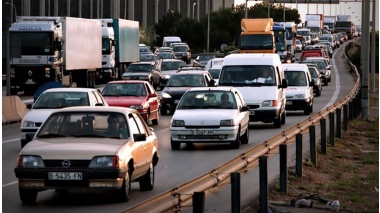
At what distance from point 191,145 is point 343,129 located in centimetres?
693

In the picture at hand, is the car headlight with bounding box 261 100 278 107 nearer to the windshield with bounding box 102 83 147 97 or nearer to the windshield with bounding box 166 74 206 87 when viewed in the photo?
the windshield with bounding box 102 83 147 97

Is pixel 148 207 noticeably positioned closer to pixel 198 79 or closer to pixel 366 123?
pixel 366 123

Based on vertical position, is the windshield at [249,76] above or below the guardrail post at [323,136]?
above

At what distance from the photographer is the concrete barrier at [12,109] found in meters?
37.3

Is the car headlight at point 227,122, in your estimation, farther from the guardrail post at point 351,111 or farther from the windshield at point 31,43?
the windshield at point 31,43

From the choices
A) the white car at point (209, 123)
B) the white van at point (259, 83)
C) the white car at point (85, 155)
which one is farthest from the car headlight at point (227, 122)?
the white car at point (85, 155)

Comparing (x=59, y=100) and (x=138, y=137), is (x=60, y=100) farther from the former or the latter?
(x=138, y=137)

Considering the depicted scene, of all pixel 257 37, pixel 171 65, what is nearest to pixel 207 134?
pixel 171 65

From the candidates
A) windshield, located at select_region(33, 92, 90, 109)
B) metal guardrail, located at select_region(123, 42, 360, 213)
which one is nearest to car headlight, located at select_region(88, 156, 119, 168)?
metal guardrail, located at select_region(123, 42, 360, 213)

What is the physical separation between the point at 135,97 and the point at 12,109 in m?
5.26

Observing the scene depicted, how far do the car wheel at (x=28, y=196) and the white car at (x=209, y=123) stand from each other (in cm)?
995

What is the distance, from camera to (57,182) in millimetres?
15289

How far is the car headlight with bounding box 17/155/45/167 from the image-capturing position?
15398 millimetres

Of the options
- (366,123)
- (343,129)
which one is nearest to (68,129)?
A: (343,129)
